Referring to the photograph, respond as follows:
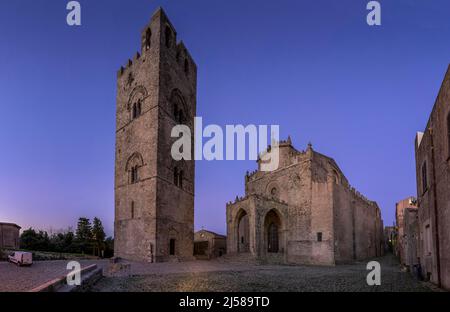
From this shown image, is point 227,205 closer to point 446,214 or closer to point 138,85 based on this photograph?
point 138,85

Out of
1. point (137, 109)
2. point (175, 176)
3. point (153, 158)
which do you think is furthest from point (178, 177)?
point (137, 109)

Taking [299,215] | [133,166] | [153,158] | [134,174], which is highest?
[153,158]

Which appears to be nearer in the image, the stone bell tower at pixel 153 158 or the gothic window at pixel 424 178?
the gothic window at pixel 424 178

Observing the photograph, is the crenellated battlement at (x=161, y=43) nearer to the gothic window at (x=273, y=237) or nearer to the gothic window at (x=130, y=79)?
the gothic window at (x=130, y=79)

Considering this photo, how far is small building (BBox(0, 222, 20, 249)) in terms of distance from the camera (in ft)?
85.4

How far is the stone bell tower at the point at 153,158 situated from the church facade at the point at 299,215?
16.2ft

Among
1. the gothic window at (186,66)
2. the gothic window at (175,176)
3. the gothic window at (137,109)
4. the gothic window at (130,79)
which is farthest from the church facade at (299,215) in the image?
the gothic window at (130,79)

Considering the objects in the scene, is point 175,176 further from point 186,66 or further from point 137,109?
point 186,66

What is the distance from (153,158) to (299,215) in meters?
13.1

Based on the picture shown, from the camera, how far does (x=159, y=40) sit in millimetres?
25828

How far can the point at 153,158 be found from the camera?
24.2m

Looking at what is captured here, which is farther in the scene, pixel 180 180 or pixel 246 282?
pixel 180 180

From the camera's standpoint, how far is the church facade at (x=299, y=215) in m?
26.6

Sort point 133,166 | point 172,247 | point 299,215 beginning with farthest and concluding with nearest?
point 299,215
point 133,166
point 172,247
